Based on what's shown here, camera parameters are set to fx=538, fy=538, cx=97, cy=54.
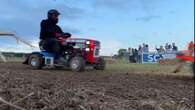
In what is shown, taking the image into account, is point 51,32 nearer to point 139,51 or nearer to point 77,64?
point 77,64

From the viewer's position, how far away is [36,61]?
17.7 meters

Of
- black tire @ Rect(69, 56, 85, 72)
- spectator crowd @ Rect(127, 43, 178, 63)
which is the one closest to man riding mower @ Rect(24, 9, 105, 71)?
black tire @ Rect(69, 56, 85, 72)

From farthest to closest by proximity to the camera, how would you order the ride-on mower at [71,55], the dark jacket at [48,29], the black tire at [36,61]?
the black tire at [36,61] < the ride-on mower at [71,55] < the dark jacket at [48,29]

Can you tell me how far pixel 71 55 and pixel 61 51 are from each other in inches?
15.6

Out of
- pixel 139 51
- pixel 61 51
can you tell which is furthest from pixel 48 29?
pixel 139 51

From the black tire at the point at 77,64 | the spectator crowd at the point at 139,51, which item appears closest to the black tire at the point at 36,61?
the black tire at the point at 77,64

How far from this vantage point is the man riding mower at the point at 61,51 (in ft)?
55.2

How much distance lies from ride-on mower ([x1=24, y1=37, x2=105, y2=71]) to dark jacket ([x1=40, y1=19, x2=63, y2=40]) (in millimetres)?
365

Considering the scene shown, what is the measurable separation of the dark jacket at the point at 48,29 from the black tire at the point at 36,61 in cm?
86

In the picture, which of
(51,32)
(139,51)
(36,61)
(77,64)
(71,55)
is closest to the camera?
(77,64)

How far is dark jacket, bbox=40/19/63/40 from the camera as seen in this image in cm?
1678

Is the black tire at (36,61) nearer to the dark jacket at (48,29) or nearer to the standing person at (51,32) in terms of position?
the standing person at (51,32)

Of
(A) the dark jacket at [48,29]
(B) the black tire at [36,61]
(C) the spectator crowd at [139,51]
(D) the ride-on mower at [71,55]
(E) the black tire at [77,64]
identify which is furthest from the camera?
(C) the spectator crowd at [139,51]

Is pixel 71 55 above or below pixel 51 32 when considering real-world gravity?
below
